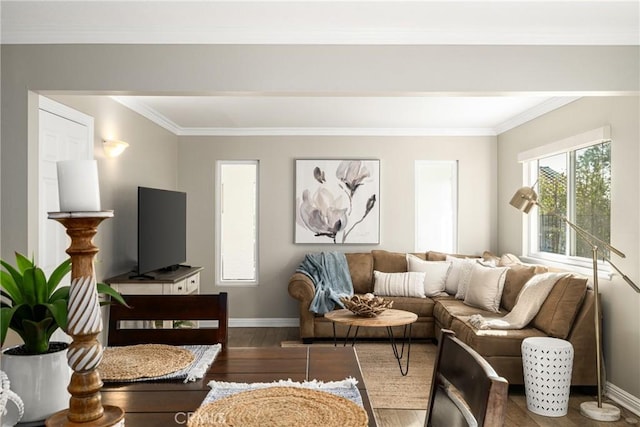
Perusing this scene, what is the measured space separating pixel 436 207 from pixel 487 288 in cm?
182

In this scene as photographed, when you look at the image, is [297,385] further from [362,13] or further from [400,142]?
[400,142]

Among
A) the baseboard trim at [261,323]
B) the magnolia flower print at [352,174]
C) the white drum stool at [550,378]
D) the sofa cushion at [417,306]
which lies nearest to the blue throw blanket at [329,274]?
the sofa cushion at [417,306]

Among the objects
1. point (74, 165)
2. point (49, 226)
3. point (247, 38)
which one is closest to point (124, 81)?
point (247, 38)

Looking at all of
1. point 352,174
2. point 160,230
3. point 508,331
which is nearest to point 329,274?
point 352,174

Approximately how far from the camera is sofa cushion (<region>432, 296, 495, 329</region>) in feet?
16.0

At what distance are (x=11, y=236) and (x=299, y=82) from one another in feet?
6.19

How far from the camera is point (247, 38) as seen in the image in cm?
308

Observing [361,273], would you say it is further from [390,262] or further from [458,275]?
[458,275]

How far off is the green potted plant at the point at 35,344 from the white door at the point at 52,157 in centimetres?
241

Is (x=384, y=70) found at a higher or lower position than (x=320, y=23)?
lower

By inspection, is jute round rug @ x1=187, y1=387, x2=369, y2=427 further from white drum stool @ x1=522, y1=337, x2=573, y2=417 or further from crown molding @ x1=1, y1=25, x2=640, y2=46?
white drum stool @ x1=522, y1=337, x2=573, y2=417

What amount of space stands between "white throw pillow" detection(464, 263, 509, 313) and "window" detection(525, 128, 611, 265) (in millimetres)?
583

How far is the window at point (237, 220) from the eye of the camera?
663 cm

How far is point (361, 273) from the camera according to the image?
20.3 ft
